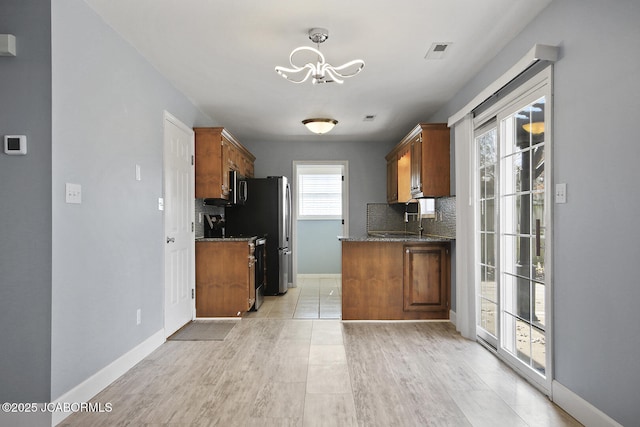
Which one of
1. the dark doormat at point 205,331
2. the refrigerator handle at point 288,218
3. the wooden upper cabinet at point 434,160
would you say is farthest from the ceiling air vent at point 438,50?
the refrigerator handle at point 288,218

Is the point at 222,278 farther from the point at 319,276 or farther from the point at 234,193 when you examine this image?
the point at 319,276

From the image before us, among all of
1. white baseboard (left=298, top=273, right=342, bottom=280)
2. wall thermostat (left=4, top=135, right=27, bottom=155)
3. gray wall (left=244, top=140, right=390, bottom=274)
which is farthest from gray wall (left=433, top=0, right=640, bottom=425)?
white baseboard (left=298, top=273, right=342, bottom=280)

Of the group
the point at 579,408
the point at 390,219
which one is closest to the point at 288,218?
the point at 390,219

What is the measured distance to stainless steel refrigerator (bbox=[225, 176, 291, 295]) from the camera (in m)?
6.25

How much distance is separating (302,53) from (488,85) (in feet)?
5.30

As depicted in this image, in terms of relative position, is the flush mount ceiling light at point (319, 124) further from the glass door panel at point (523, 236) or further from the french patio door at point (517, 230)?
the glass door panel at point (523, 236)

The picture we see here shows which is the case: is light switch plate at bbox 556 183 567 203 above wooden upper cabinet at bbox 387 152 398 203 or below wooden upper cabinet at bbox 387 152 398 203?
below

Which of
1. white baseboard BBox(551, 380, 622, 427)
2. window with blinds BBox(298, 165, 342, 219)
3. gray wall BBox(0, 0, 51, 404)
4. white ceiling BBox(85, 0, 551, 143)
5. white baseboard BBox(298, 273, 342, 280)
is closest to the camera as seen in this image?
white baseboard BBox(551, 380, 622, 427)

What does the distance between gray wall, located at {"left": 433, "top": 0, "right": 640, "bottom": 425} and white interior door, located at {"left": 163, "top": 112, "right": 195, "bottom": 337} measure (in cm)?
322

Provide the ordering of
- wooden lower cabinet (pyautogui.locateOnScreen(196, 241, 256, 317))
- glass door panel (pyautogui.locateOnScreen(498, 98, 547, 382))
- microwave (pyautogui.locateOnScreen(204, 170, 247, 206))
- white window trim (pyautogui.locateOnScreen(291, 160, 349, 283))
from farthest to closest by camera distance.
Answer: white window trim (pyautogui.locateOnScreen(291, 160, 349, 283)) < microwave (pyautogui.locateOnScreen(204, 170, 247, 206)) < wooden lower cabinet (pyautogui.locateOnScreen(196, 241, 256, 317)) < glass door panel (pyautogui.locateOnScreen(498, 98, 547, 382))

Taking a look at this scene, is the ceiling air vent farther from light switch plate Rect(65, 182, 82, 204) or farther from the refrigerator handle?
the refrigerator handle

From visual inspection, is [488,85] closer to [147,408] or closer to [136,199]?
[136,199]

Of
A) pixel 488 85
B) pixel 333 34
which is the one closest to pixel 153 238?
pixel 333 34

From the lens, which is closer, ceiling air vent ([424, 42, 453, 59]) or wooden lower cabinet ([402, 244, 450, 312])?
ceiling air vent ([424, 42, 453, 59])
